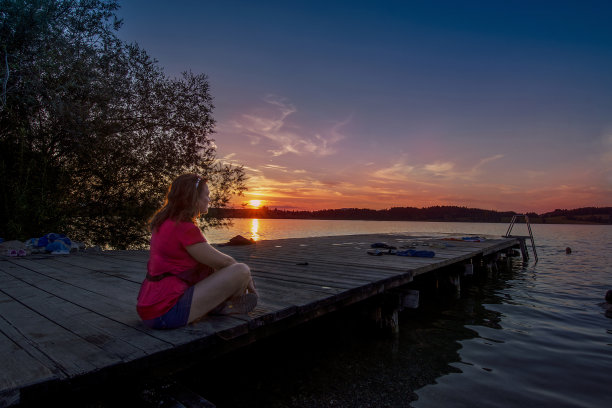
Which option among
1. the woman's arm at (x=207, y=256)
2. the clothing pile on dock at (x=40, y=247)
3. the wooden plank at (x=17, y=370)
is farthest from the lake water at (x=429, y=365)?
the clothing pile on dock at (x=40, y=247)

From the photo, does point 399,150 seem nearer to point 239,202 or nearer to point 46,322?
point 239,202

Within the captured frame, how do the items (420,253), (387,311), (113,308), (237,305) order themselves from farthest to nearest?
(420,253), (387,311), (113,308), (237,305)

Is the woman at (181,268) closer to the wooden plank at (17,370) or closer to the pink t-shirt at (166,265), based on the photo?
the pink t-shirt at (166,265)

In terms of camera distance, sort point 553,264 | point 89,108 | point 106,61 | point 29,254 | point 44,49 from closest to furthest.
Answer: point 29,254 < point 44,49 < point 89,108 < point 106,61 < point 553,264

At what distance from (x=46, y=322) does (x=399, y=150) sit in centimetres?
2337

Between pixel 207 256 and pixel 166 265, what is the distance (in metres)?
0.34

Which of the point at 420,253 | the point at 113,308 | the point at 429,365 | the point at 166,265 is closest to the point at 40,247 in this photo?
the point at 113,308

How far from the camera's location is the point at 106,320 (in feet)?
9.61

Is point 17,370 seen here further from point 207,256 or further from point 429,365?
point 429,365

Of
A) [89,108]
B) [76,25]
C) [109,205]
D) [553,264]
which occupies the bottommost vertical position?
[553,264]

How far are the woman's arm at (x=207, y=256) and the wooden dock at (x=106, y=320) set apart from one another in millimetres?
546

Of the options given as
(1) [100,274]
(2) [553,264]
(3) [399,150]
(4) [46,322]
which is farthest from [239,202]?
(2) [553,264]

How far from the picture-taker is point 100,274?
521 cm

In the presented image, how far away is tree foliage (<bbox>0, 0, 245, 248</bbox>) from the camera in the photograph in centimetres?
877
